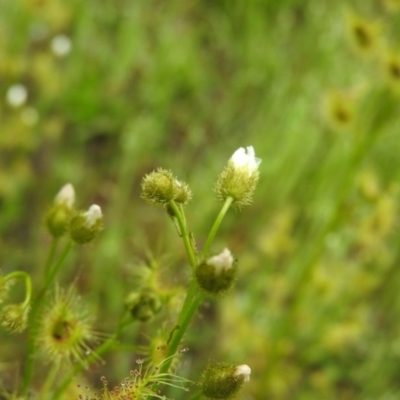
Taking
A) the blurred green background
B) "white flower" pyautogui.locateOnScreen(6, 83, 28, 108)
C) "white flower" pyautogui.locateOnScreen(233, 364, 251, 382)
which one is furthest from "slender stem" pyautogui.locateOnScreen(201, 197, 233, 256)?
"white flower" pyautogui.locateOnScreen(6, 83, 28, 108)

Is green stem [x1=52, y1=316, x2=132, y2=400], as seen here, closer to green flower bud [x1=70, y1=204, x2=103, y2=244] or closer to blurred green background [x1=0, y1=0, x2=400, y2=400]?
green flower bud [x1=70, y1=204, x2=103, y2=244]

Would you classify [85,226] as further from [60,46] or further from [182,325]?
[60,46]

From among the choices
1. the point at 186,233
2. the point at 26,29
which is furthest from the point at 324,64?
the point at 186,233

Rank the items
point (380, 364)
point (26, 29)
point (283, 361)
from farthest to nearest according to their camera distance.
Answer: point (26, 29)
point (380, 364)
point (283, 361)

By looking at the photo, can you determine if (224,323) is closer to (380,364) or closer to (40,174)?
(380,364)

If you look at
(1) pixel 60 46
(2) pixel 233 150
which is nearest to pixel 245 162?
(2) pixel 233 150

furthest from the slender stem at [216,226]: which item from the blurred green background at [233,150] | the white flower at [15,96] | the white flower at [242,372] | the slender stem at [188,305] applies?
the white flower at [15,96]
